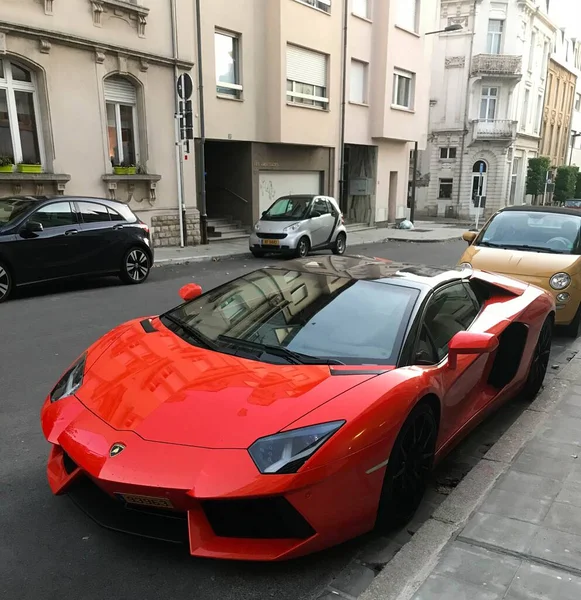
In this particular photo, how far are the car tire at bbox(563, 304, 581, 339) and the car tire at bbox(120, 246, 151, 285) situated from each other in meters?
7.03

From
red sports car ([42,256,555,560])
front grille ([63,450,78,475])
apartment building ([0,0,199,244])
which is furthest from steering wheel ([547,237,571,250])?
apartment building ([0,0,199,244])

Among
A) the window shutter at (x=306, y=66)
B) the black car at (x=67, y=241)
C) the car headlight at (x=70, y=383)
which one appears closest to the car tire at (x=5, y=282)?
the black car at (x=67, y=241)

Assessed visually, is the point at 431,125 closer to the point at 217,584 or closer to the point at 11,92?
the point at 11,92

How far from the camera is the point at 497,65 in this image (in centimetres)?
3725

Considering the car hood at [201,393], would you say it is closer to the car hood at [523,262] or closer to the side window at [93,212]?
the car hood at [523,262]

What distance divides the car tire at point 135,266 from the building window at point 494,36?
35818 millimetres

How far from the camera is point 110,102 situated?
1398cm

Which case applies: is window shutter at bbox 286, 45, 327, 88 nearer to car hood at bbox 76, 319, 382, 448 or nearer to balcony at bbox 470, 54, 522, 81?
car hood at bbox 76, 319, 382, 448

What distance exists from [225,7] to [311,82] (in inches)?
170

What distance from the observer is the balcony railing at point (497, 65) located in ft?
122

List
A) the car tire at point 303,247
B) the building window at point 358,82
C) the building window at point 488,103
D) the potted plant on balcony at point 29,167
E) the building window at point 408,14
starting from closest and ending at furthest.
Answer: the potted plant on balcony at point 29,167 → the car tire at point 303,247 → the building window at point 358,82 → the building window at point 408,14 → the building window at point 488,103

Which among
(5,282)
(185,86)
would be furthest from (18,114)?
(5,282)

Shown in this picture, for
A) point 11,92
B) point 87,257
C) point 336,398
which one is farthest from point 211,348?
point 11,92

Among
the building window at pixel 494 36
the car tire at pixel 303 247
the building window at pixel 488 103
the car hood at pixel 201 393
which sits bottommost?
the car tire at pixel 303 247
